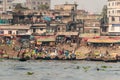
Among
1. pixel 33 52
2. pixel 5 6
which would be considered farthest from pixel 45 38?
pixel 5 6

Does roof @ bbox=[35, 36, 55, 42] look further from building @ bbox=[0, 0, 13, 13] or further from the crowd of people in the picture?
building @ bbox=[0, 0, 13, 13]

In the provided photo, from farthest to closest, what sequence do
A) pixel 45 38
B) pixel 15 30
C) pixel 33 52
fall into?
pixel 15 30, pixel 45 38, pixel 33 52

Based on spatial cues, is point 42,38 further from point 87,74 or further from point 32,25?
point 87,74

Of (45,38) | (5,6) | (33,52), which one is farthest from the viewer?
(5,6)

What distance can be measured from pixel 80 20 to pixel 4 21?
459 inches

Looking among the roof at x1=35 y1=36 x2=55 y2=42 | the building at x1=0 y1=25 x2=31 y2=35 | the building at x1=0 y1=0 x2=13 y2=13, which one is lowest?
the roof at x1=35 y1=36 x2=55 y2=42

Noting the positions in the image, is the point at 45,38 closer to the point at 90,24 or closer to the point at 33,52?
the point at 33,52

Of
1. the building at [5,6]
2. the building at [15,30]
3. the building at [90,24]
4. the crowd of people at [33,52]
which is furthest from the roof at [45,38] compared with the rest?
the building at [5,6]

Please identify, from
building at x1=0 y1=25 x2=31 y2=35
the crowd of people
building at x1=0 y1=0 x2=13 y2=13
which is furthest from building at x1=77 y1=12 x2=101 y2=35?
building at x1=0 y1=0 x2=13 y2=13

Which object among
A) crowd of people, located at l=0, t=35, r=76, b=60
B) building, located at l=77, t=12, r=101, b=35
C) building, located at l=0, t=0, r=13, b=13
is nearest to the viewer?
crowd of people, located at l=0, t=35, r=76, b=60

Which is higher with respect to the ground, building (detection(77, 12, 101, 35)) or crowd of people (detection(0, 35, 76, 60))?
building (detection(77, 12, 101, 35))

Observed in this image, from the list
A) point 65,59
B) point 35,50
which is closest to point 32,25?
point 35,50

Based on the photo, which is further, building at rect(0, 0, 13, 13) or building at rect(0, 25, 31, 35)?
building at rect(0, 0, 13, 13)

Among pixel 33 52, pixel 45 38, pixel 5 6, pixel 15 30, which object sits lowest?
pixel 33 52
